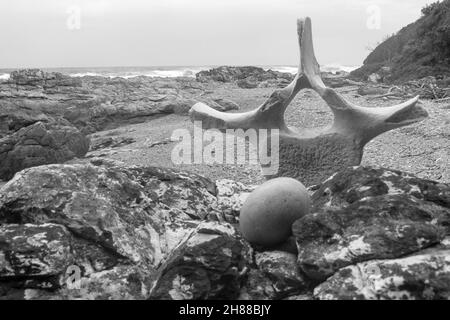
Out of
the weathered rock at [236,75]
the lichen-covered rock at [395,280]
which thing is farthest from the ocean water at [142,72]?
the lichen-covered rock at [395,280]

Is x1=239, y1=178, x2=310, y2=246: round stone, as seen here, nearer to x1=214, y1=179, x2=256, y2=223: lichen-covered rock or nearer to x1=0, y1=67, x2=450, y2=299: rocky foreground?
x1=0, y1=67, x2=450, y2=299: rocky foreground

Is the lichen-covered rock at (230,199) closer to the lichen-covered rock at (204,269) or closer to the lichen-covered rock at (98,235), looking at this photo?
the lichen-covered rock at (98,235)

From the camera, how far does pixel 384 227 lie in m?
3.19

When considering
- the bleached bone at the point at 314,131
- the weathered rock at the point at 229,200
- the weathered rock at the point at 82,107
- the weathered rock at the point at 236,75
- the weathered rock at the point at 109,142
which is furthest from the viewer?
the weathered rock at the point at 236,75

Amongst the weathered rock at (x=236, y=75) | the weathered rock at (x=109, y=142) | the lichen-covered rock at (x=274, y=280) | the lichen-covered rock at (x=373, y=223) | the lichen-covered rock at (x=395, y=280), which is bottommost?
the weathered rock at (x=109, y=142)

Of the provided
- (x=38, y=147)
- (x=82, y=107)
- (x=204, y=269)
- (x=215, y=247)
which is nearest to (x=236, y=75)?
(x=82, y=107)

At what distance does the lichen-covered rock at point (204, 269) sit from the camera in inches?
122

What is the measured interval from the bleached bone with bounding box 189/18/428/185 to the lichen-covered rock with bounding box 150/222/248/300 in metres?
2.89

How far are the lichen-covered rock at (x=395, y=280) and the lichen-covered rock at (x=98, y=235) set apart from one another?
2.17 ft

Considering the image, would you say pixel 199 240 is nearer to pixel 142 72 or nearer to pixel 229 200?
pixel 229 200
